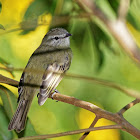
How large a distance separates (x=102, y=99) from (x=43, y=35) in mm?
812

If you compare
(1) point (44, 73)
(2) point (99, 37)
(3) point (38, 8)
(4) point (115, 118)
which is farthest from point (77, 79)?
(4) point (115, 118)

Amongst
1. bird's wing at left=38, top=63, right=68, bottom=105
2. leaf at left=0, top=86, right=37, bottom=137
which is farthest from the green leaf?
bird's wing at left=38, top=63, right=68, bottom=105

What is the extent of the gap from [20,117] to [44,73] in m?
0.41

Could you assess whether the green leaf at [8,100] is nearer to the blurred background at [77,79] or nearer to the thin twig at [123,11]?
the blurred background at [77,79]

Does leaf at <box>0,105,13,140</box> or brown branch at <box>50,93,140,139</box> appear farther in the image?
leaf at <box>0,105,13,140</box>

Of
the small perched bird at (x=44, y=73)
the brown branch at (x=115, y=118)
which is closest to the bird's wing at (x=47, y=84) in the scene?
the small perched bird at (x=44, y=73)

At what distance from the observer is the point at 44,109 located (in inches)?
112

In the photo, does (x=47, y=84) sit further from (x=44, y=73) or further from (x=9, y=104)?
(x=9, y=104)

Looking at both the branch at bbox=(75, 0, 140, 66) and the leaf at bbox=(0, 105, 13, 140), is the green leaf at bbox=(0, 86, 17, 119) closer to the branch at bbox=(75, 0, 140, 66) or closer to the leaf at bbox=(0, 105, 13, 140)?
the leaf at bbox=(0, 105, 13, 140)

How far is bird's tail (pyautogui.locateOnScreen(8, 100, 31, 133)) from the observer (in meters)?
1.44

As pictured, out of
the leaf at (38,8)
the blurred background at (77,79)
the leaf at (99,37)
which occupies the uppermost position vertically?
the leaf at (38,8)

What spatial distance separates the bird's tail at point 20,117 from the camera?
1.44 m

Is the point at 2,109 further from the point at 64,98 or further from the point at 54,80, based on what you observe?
the point at 54,80

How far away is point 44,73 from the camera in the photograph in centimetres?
191
